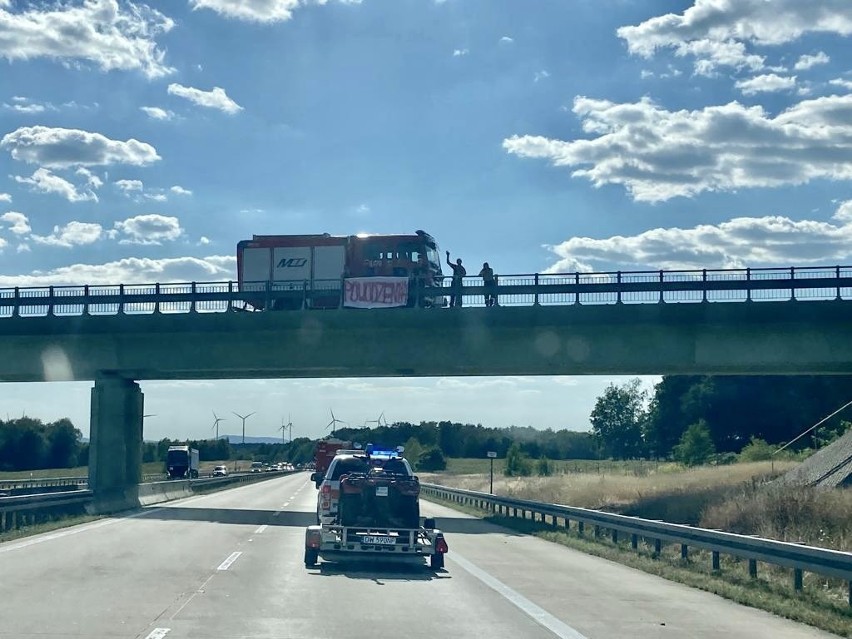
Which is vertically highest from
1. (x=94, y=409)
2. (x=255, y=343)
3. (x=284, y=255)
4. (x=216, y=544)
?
(x=284, y=255)

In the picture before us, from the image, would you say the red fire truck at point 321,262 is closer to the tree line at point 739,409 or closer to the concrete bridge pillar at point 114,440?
the concrete bridge pillar at point 114,440

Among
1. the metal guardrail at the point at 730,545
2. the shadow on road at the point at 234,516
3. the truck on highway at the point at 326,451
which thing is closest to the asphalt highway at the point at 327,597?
the metal guardrail at the point at 730,545

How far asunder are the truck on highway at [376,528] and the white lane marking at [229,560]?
4.31 ft

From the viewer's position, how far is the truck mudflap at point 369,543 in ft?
53.6

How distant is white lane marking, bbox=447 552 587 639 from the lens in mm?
10783

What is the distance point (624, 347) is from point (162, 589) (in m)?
24.4

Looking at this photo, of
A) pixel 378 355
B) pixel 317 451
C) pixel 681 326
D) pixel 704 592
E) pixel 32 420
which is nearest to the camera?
pixel 704 592

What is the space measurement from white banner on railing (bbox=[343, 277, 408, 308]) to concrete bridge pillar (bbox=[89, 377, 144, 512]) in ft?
30.4

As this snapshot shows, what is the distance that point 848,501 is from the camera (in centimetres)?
2047

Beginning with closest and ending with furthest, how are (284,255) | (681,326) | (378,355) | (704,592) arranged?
1. (704,592)
2. (681,326)
3. (378,355)
4. (284,255)

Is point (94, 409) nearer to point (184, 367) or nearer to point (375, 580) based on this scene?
point (184, 367)

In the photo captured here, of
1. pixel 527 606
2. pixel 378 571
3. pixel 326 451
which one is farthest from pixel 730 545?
pixel 326 451

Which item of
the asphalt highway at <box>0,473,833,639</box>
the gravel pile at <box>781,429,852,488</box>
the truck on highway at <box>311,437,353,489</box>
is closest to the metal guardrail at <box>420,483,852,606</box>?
the asphalt highway at <box>0,473,833,639</box>

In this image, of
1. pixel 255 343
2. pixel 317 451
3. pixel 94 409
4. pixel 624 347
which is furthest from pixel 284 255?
pixel 317 451
